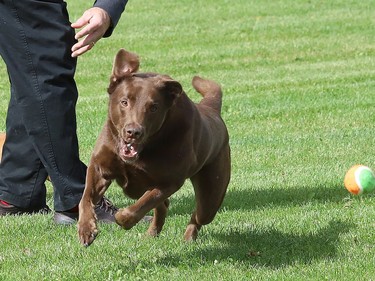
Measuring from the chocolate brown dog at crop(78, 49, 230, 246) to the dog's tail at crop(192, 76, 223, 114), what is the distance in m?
0.79

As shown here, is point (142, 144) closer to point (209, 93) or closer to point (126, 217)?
point (126, 217)

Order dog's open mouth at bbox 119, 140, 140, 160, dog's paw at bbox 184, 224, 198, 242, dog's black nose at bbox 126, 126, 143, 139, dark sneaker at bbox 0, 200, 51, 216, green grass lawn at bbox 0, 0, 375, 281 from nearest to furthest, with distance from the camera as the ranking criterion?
1. dog's black nose at bbox 126, 126, 143, 139
2. dog's open mouth at bbox 119, 140, 140, 160
3. green grass lawn at bbox 0, 0, 375, 281
4. dog's paw at bbox 184, 224, 198, 242
5. dark sneaker at bbox 0, 200, 51, 216

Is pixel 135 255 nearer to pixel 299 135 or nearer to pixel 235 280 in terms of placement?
pixel 235 280

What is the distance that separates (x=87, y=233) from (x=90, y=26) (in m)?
1.25

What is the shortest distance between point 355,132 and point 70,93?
13.9 ft

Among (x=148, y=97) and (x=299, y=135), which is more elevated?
(x=148, y=97)

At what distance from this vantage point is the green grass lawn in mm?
5195

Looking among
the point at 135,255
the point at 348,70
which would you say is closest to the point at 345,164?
the point at 135,255

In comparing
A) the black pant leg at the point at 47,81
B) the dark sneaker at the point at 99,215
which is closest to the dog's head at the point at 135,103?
the black pant leg at the point at 47,81

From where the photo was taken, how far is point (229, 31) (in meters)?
17.2

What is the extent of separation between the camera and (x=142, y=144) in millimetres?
4855

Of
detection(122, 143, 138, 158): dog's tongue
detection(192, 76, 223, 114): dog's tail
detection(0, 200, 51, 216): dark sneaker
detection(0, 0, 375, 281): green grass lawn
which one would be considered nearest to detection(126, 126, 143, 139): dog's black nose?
detection(122, 143, 138, 158): dog's tongue

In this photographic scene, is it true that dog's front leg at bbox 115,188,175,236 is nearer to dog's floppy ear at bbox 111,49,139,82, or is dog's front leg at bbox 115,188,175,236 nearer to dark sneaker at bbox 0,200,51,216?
dog's floppy ear at bbox 111,49,139,82

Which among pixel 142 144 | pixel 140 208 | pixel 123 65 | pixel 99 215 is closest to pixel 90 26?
pixel 123 65
